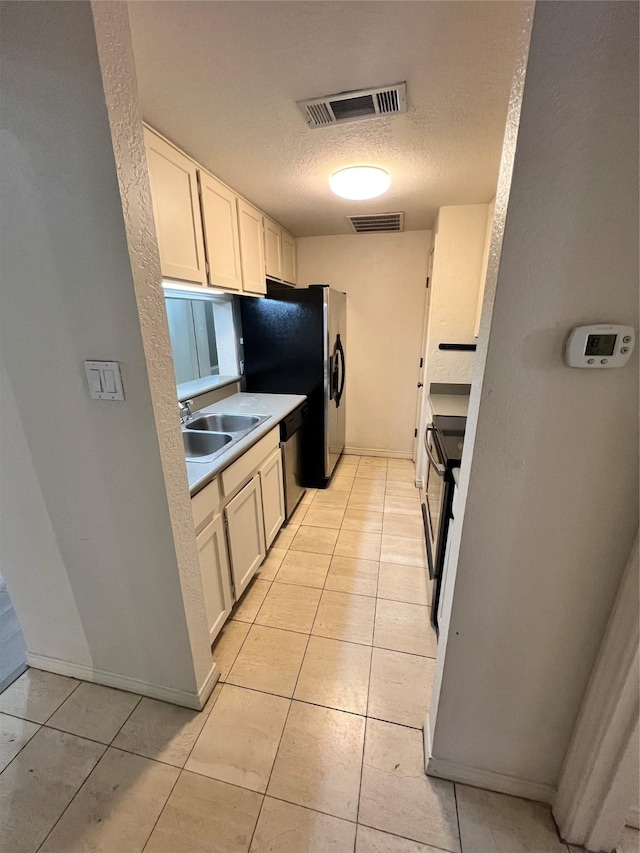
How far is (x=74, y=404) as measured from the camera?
42.4 inches

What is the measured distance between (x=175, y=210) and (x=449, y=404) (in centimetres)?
203

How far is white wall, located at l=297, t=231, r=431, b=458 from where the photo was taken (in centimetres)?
337

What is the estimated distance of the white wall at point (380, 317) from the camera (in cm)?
337

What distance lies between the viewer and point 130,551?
1.23 m

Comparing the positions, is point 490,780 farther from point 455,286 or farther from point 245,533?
point 455,286

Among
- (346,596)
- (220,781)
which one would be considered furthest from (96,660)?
(346,596)

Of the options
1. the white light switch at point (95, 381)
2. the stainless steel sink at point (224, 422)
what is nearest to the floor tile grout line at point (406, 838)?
the white light switch at point (95, 381)

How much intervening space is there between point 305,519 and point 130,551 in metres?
1.62

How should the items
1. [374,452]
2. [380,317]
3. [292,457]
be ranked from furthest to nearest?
1. [374,452]
2. [380,317]
3. [292,457]

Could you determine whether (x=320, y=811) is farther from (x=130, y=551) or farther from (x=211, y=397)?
(x=211, y=397)

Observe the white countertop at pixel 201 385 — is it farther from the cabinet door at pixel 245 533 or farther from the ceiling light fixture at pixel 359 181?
the ceiling light fixture at pixel 359 181

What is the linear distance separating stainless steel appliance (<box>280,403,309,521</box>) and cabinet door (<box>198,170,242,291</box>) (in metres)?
0.98

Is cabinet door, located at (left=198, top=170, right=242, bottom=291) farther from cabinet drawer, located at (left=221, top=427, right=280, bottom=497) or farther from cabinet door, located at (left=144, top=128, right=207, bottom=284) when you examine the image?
cabinet drawer, located at (left=221, top=427, right=280, bottom=497)

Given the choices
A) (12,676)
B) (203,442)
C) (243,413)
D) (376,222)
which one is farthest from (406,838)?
(376,222)
